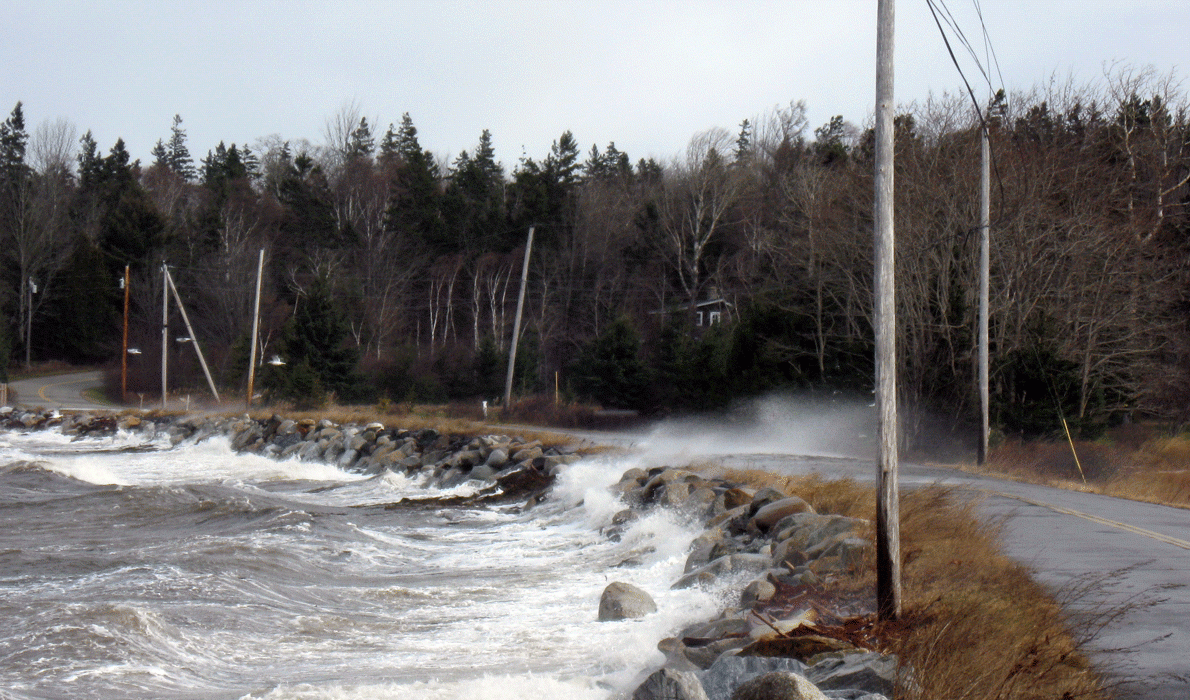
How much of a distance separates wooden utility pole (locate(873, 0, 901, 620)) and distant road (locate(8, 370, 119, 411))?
149 feet

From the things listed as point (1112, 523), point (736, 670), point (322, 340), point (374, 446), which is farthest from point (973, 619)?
point (322, 340)

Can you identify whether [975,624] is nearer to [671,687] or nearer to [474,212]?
[671,687]

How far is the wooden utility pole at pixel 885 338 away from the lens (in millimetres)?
7148

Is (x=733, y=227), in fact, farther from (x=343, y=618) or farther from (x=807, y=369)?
(x=343, y=618)

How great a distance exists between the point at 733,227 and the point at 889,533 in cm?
4876

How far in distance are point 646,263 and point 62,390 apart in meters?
37.0

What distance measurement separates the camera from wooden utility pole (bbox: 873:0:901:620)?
7148 millimetres

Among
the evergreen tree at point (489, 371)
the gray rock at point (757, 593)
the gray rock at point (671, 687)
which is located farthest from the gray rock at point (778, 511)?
the evergreen tree at point (489, 371)

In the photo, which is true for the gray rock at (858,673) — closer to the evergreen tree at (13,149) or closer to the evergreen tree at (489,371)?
the evergreen tree at (489,371)

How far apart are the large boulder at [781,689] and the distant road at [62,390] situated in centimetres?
4665

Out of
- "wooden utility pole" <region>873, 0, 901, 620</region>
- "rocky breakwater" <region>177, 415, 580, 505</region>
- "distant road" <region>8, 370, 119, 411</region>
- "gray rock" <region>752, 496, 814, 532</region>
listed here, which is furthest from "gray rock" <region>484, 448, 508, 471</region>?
"distant road" <region>8, 370, 119, 411</region>

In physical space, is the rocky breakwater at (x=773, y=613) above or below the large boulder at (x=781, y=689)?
below

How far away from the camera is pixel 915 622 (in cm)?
657

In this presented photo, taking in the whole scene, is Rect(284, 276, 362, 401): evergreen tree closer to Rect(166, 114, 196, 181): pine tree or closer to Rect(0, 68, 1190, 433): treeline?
Rect(0, 68, 1190, 433): treeline
